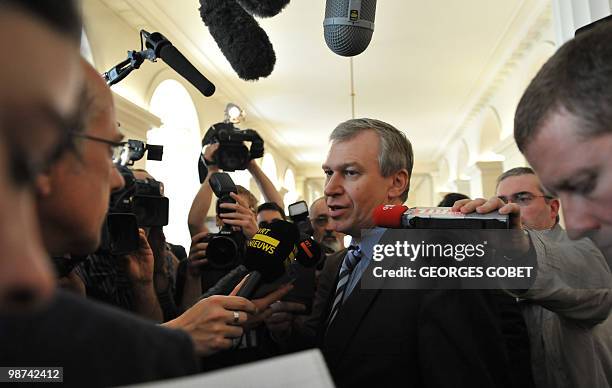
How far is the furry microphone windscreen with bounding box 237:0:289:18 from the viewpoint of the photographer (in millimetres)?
960

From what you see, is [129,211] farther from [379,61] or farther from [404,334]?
[379,61]

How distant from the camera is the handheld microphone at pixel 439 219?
852mm

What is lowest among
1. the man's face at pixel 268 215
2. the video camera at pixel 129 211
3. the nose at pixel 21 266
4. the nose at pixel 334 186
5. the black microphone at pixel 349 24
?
the nose at pixel 21 266

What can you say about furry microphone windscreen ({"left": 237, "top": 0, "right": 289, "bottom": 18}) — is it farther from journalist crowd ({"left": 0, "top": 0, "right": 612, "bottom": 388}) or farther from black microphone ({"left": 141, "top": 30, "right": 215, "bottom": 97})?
journalist crowd ({"left": 0, "top": 0, "right": 612, "bottom": 388})

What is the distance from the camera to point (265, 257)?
1.05m

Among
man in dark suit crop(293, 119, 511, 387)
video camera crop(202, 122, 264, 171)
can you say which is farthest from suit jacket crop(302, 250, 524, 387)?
video camera crop(202, 122, 264, 171)

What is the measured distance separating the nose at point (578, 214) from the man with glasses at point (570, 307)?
225 millimetres

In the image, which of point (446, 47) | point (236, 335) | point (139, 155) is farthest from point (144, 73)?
point (236, 335)

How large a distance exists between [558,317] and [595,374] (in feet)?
0.41

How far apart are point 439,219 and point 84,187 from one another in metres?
0.61

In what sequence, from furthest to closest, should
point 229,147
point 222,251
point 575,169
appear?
point 229,147, point 222,251, point 575,169

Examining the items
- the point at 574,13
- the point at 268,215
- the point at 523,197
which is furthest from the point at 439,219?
the point at 268,215

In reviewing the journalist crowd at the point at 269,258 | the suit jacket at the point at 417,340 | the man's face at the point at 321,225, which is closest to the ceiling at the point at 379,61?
the man's face at the point at 321,225

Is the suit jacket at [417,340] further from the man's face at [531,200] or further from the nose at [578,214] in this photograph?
the man's face at [531,200]
